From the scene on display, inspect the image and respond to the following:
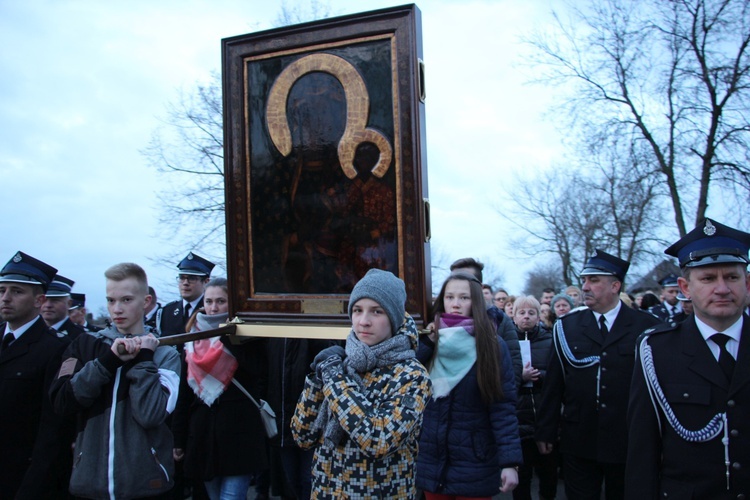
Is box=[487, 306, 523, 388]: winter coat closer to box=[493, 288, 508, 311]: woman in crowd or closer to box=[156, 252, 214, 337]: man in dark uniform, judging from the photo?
box=[156, 252, 214, 337]: man in dark uniform

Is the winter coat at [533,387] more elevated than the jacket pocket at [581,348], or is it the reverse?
the jacket pocket at [581,348]

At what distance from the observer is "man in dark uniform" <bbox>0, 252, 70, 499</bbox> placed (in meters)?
3.88

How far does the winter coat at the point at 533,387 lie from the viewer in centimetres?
612

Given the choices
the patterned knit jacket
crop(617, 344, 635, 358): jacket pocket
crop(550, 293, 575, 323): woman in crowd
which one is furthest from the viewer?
crop(550, 293, 575, 323): woman in crowd

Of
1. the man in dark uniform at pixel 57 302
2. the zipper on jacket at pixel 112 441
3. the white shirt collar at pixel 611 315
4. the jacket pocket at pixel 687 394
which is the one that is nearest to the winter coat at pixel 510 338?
the white shirt collar at pixel 611 315

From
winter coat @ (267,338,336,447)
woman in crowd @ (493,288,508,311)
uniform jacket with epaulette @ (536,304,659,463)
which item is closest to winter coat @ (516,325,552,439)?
uniform jacket with epaulette @ (536,304,659,463)

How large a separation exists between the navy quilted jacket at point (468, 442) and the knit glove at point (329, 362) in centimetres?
144

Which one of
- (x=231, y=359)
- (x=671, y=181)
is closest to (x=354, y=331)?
(x=231, y=359)

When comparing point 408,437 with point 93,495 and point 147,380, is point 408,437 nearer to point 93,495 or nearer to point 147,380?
point 147,380

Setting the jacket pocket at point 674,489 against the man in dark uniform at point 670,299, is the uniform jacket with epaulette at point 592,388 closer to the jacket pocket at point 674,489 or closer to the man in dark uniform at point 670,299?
the jacket pocket at point 674,489

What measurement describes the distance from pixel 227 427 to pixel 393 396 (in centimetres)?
233

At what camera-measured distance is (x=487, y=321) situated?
4.37 metres

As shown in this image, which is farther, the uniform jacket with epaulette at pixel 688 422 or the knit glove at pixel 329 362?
the knit glove at pixel 329 362

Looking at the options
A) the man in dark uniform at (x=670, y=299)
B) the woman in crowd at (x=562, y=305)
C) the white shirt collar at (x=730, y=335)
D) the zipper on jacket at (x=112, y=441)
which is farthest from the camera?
the man in dark uniform at (x=670, y=299)
